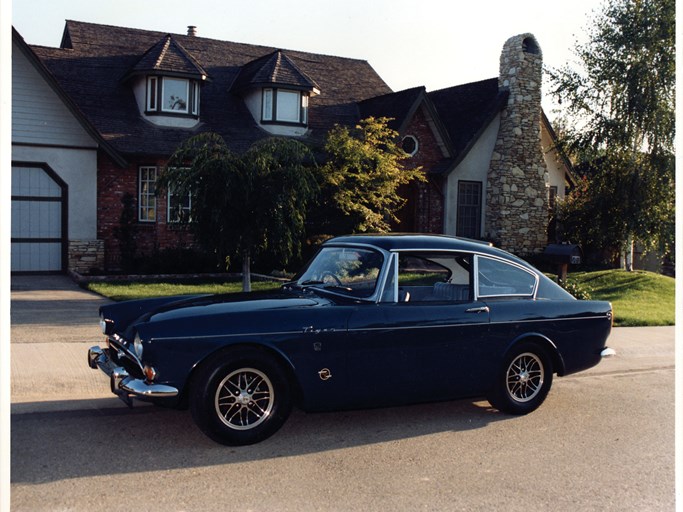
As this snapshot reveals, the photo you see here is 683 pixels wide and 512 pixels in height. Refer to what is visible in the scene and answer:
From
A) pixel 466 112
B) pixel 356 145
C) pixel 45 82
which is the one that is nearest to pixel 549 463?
pixel 356 145

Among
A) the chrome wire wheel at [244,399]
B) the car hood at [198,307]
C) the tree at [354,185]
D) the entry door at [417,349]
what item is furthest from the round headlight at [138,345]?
the tree at [354,185]

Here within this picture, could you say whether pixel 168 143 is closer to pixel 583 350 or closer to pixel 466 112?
pixel 466 112

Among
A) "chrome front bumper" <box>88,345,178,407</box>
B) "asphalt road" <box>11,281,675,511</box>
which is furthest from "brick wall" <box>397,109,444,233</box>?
"chrome front bumper" <box>88,345,178,407</box>

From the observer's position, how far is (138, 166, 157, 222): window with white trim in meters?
19.3

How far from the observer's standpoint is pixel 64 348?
856cm

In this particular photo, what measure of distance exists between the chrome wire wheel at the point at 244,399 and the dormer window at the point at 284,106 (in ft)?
55.6

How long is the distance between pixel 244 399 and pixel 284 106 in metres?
17.4

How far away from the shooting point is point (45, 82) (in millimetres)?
17047

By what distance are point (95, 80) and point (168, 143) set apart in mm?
3186

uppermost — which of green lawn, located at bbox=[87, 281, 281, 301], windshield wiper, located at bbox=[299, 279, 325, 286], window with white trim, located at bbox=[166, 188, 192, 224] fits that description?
window with white trim, located at bbox=[166, 188, 192, 224]

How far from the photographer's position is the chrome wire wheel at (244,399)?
206 inches

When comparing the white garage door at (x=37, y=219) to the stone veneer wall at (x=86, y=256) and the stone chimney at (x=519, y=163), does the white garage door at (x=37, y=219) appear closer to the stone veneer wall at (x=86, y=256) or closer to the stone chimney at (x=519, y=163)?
the stone veneer wall at (x=86, y=256)

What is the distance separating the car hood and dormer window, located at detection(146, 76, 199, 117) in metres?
14.6

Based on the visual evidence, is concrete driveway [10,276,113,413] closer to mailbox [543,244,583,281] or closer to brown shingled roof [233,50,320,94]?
mailbox [543,244,583,281]
